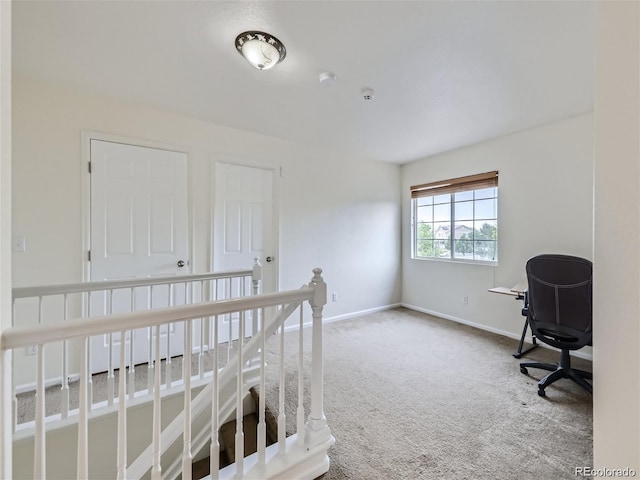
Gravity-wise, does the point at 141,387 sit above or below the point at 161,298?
below

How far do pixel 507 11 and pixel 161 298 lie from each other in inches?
130

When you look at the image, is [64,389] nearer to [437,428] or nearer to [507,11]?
[437,428]

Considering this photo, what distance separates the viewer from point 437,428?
1711 millimetres

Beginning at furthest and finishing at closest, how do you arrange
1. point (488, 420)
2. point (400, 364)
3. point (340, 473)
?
point (400, 364) → point (488, 420) → point (340, 473)

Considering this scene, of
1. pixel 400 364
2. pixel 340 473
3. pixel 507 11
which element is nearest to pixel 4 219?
pixel 340 473

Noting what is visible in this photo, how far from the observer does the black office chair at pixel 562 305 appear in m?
1.94

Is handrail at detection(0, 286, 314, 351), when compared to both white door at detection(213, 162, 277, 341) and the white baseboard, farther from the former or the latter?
the white baseboard

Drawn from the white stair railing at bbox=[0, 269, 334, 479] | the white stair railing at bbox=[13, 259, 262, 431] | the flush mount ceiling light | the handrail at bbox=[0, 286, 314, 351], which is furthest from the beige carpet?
the flush mount ceiling light

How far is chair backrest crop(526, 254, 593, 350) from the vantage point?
1.94 m

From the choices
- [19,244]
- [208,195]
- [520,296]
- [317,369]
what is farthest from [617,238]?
[19,244]

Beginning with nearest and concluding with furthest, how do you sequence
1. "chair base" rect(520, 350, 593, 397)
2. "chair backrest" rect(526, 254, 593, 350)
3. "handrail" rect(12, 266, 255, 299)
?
"handrail" rect(12, 266, 255, 299) → "chair backrest" rect(526, 254, 593, 350) → "chair base" rect(520, 350, 593, 397)

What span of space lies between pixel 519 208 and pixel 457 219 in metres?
0.78

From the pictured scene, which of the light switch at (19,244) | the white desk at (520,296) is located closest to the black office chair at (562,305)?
the white desk at (520,296)

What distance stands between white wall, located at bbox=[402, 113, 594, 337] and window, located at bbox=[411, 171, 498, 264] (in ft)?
0.38
